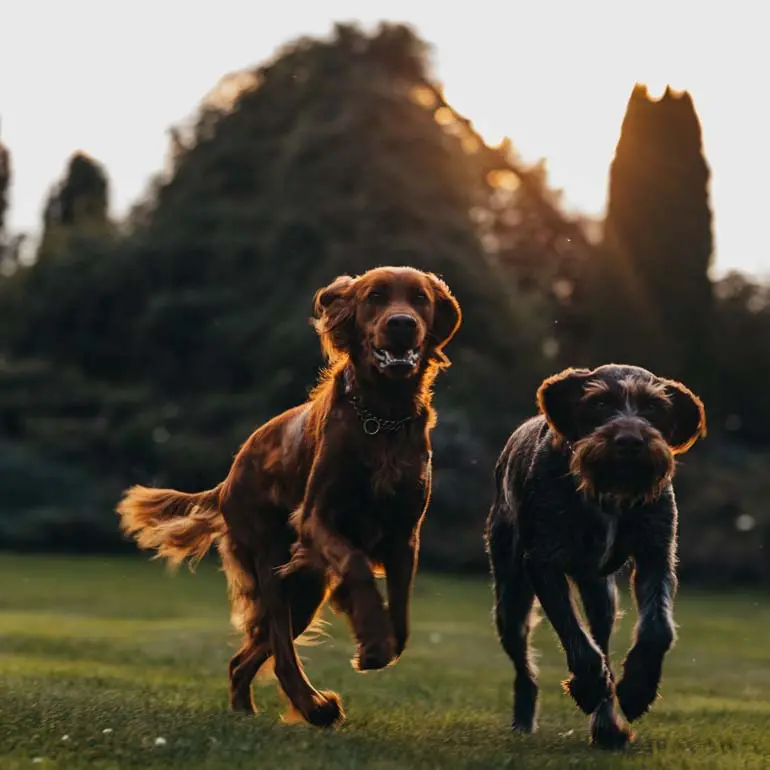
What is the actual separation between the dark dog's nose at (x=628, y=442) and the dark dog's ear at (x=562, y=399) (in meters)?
0.38

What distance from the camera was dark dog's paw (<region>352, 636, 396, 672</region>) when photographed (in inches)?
242

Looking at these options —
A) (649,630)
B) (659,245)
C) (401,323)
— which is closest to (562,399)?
(401,323)

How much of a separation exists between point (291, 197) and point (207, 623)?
16.4m

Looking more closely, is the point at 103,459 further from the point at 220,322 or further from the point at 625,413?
the point at 625,413

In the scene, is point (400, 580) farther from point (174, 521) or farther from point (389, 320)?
point (174, 521)

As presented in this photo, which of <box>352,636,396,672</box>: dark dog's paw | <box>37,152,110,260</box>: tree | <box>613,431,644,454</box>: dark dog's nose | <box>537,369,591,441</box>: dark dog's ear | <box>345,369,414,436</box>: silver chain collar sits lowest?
<box>352,636,396,672</box>: dark dog's paw

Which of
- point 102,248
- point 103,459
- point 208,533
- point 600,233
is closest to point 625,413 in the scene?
point 208,533

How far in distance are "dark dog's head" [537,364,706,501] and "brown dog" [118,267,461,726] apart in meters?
0.65

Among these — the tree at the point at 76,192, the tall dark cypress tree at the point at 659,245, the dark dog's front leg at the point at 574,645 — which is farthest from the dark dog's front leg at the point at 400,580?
the tree at the point at 76,192

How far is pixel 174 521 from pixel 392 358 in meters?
2.26

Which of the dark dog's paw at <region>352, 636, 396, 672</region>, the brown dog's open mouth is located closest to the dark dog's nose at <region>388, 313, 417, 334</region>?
the brown dog's open mouth

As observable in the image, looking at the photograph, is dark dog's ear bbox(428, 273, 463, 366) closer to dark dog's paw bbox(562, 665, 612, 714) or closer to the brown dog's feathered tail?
dark dog's paw bbox(562, 665, 612, 714)

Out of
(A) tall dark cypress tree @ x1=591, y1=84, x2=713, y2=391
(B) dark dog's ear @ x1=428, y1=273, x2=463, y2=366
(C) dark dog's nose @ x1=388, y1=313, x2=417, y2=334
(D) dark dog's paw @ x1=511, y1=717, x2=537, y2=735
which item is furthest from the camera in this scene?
(A) tall dark cypress tree @ x1=591, y1=84, x2=713, y2=391

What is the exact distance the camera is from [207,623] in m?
16.8
